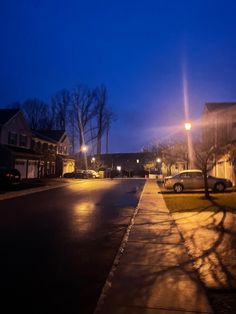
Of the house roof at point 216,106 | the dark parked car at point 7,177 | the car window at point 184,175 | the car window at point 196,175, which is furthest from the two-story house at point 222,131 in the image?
the dark parked car at point 7,177

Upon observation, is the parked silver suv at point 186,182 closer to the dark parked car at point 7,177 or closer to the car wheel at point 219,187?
the car wheel at point 219,187

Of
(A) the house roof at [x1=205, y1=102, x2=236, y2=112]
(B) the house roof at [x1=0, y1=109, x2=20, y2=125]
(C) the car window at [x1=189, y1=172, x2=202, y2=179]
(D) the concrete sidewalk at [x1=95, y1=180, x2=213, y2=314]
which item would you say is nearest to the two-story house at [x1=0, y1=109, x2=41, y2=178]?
(B) the house roof at [x1=0, y1=109, x2=20, y2=125]

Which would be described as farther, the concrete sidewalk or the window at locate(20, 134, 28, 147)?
the window at locate(20, 134, 28, 147)

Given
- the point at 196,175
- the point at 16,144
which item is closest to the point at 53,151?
the point at 16,144

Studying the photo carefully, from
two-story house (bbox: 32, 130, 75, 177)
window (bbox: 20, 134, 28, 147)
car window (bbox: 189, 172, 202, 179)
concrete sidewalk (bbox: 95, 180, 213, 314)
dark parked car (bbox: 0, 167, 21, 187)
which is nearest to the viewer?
concrete sidewalk (bbox: 95, 180, 213, 314)

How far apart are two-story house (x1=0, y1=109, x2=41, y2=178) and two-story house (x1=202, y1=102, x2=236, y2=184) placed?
19.1 m

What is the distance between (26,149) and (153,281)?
42007mm

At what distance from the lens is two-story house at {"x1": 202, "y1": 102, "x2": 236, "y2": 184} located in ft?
95.7

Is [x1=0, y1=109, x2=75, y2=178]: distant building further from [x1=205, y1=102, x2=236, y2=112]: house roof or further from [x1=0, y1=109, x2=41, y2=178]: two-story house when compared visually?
[x1=205, y1=102, x2=236, y2=112]: house roof

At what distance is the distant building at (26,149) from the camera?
40.8 meters

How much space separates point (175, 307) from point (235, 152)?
2222cm

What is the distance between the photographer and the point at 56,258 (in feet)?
25.3

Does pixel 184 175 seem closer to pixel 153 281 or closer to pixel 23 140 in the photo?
pixel 153 281

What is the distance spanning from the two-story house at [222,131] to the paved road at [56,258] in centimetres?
1646
